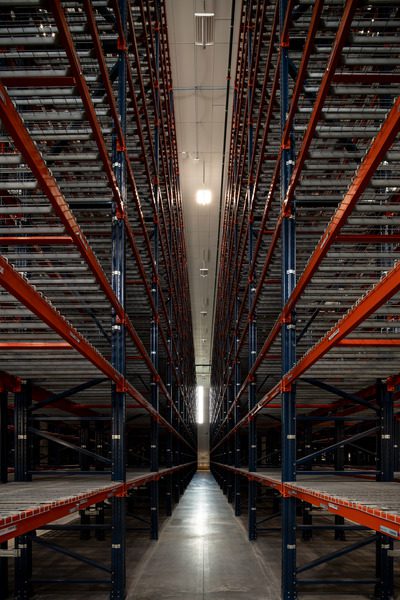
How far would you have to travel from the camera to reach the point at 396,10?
6488mm

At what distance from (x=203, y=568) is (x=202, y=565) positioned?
25 cm

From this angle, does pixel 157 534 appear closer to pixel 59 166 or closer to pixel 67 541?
pixel 67 541

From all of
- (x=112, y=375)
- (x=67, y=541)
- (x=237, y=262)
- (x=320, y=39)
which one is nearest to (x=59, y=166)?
(x=112, y=375)

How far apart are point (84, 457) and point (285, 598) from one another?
5.33 meters

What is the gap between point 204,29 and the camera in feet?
49.9

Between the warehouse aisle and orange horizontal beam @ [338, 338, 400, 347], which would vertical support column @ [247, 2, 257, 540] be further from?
orange horizontal beam @ [338, 338, 400, 347]

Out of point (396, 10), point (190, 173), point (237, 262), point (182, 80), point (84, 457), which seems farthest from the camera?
point (190, 173)

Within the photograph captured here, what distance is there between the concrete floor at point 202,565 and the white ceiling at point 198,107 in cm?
1193

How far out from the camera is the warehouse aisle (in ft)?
27.3

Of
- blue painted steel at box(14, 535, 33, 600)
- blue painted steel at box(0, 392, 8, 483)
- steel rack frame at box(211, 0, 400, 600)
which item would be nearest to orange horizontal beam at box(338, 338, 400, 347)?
steel rack frame at box(211, 0, 400, 600)

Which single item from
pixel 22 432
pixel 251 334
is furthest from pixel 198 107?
pixel 22 432

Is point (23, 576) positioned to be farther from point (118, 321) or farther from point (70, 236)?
point (70, 236)

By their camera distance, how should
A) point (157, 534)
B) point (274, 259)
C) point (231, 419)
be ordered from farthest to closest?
1. point (231, 419)
2. point (157, 534)
3. point (274, 259)

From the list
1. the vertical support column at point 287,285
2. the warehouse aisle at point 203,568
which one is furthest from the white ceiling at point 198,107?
the warehouse aisle at point 203,568
